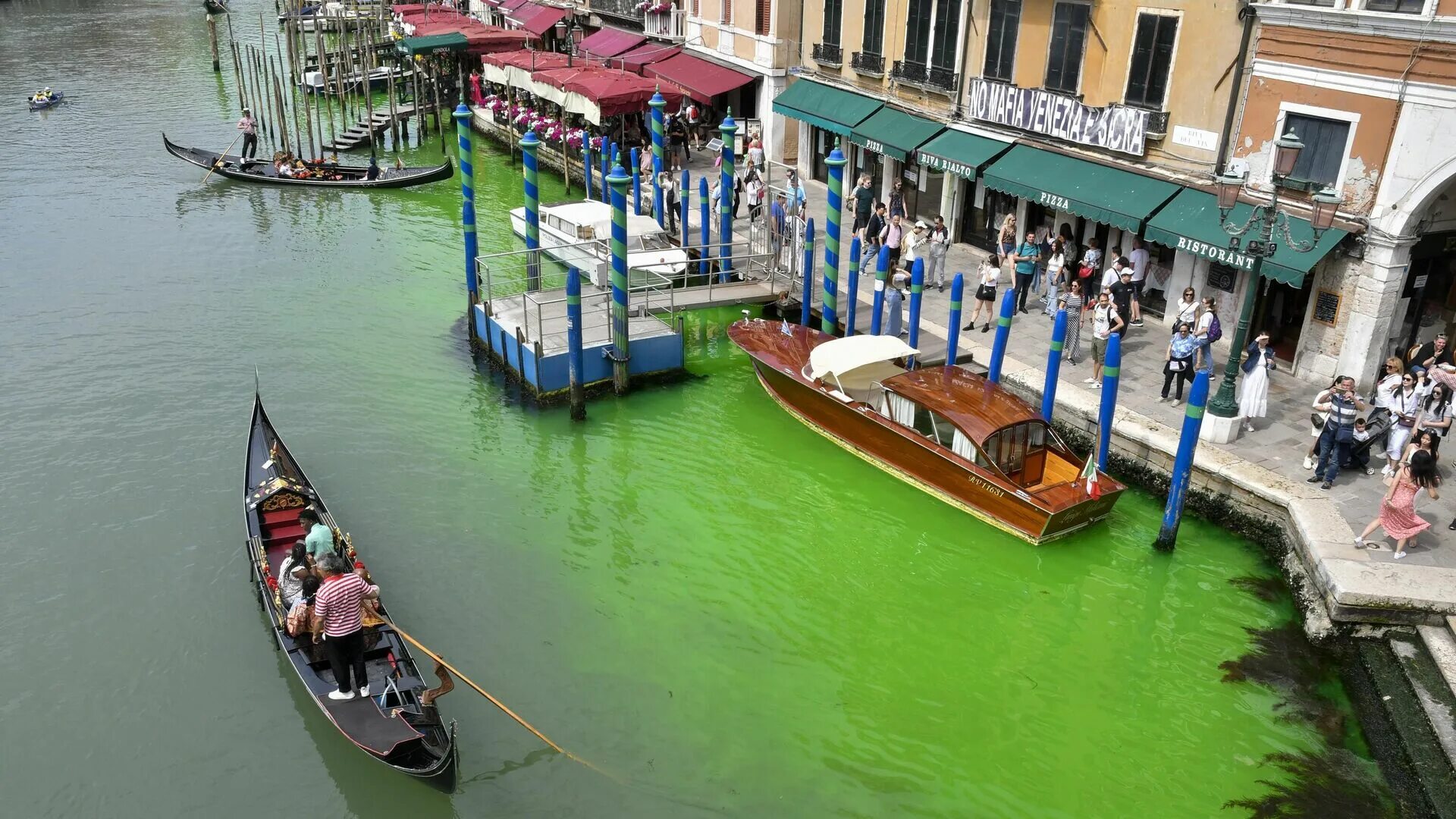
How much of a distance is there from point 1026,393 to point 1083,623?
181 inches

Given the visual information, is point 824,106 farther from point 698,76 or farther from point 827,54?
point 698,76

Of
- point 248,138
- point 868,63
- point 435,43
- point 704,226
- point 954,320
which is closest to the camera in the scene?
point 954,320

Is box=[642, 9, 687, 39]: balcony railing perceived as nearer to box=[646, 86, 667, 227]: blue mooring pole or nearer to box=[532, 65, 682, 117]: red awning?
box=[532, 65, 682, 117]: red awning

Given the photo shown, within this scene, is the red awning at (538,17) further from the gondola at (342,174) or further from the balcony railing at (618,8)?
the gondola at (342,174)

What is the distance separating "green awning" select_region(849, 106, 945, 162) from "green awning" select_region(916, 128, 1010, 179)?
34 cm

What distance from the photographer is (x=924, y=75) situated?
23031 millimetres

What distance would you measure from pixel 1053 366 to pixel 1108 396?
1056 millimetres

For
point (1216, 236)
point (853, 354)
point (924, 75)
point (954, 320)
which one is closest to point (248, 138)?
point (924, 75)

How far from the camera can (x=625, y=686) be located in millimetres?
11438

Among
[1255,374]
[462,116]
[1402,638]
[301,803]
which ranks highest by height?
[462,116]

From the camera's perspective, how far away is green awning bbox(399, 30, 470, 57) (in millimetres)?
38062

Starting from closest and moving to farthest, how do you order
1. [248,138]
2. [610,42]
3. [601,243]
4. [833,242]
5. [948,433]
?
1. [948,433]
2. [833,242]
3. [601,243]
4. [248,138]
5. [610,42]

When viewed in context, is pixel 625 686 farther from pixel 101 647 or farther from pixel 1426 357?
pixel 1426 357

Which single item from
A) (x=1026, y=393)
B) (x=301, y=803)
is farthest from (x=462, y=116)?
(x=301, y=803)
